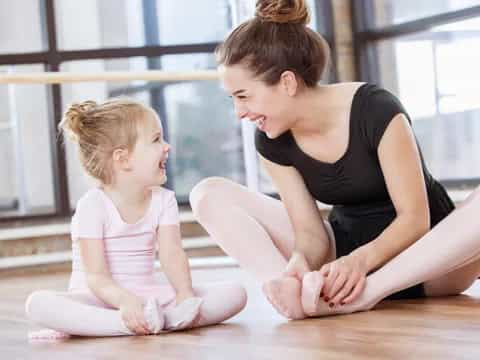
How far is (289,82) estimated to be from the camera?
1.98 meters

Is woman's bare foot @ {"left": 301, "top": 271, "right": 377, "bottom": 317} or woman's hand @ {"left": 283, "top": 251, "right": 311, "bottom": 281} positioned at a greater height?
woman's hand @ {"left": 283, "top": 251, "right": 311, "bottom": 281}

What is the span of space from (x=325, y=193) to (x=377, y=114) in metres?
0.23

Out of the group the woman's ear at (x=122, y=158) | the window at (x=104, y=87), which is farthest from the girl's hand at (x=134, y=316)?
the window at (x=104, y=87)

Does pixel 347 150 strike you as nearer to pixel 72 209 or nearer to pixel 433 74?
pixel 433 74

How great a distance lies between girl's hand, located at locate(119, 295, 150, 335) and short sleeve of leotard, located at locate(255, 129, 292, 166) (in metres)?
0.49

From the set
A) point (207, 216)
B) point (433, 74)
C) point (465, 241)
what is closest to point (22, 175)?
point (433, 74)

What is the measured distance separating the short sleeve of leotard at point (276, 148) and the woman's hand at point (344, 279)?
313mm

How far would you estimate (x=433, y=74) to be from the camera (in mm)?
3898

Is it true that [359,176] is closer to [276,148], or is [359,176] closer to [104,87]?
[276,148]

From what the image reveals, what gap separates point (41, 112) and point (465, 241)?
2.81m

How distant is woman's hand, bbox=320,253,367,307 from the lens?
189 cm

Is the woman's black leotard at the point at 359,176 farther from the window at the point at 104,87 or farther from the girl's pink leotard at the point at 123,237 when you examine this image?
the window at the point at 104,87

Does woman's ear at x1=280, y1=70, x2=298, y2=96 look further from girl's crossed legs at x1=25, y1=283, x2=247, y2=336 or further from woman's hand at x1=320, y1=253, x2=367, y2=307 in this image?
girl's crossed legs at x1=25, y1=283, x2=247, y2=336

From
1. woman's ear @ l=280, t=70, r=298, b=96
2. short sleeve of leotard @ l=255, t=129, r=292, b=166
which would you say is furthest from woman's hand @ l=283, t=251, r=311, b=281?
woman's ear @ l=280, t=70, r=298, b=96
